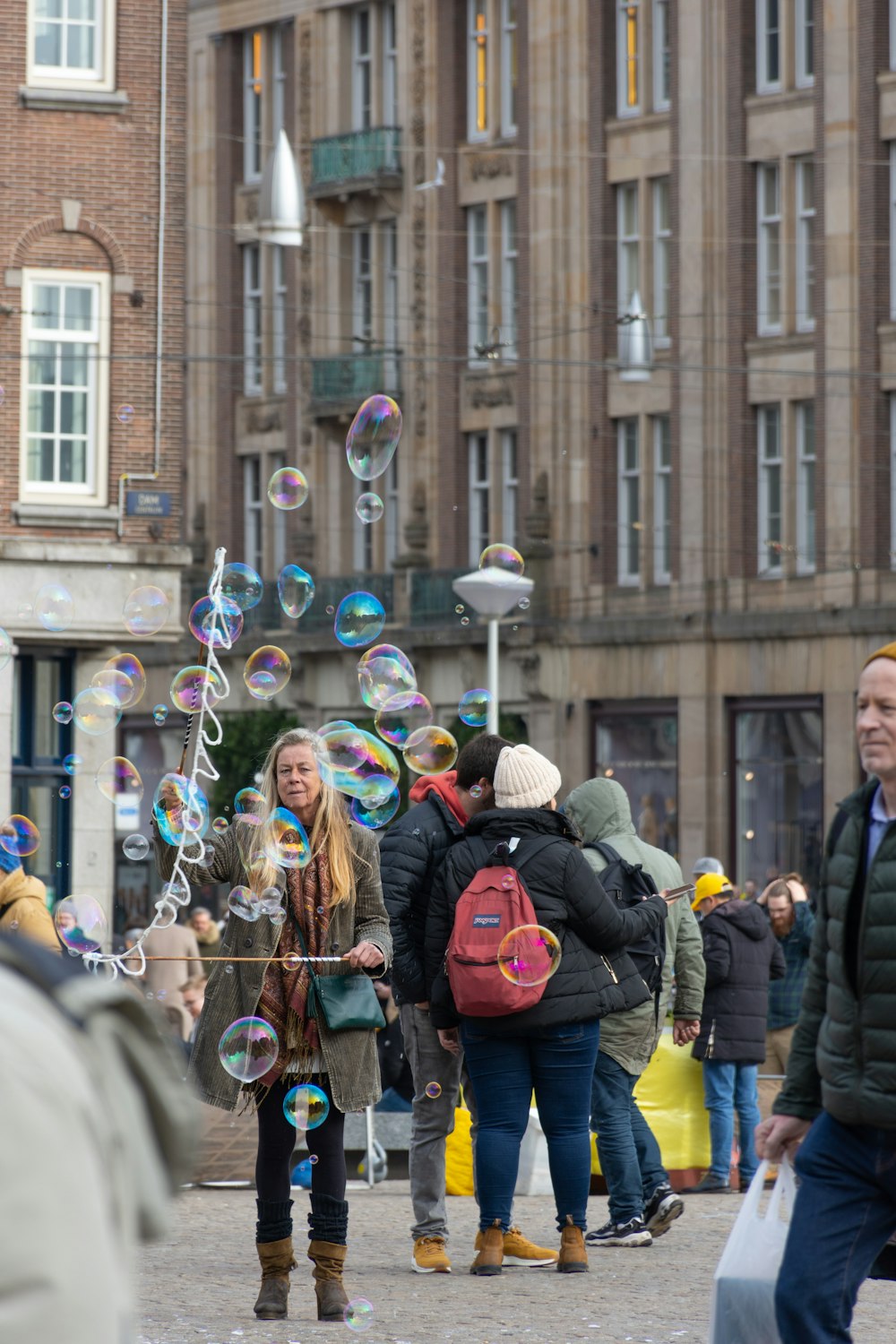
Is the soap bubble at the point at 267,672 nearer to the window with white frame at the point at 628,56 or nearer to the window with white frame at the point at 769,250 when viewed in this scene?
the window with white frame at the point at 769,250

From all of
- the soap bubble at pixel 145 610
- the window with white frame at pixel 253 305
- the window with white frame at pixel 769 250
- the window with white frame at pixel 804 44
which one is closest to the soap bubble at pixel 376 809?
the soap bubble at pixel 145 610

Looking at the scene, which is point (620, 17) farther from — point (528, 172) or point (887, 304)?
point (887, 304)

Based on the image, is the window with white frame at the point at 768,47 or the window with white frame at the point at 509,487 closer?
the window with white frame at the point at 768,47

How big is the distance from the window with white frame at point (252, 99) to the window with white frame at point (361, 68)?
98.0 inches

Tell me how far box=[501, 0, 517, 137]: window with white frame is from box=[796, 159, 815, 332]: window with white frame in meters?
6.77

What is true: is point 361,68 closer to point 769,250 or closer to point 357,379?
point 357,379

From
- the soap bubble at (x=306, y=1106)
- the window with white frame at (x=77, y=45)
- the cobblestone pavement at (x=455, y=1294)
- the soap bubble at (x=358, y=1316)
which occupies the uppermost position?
the window with white frame at (x=77, y=45)

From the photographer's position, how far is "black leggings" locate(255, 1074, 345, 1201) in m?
8.36

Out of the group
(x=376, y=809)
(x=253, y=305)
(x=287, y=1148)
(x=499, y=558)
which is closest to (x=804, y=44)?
(x=253, y=305)

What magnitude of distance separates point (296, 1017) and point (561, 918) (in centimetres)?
116

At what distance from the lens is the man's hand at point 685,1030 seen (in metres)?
11.4

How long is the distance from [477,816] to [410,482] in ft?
121

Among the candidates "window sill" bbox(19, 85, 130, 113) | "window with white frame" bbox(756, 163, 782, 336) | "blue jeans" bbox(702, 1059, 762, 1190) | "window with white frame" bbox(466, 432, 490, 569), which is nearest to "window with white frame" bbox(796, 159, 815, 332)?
"window with white frame" bbox(756, 163, 782, 336)

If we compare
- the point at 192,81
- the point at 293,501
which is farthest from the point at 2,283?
the point at 192,81
